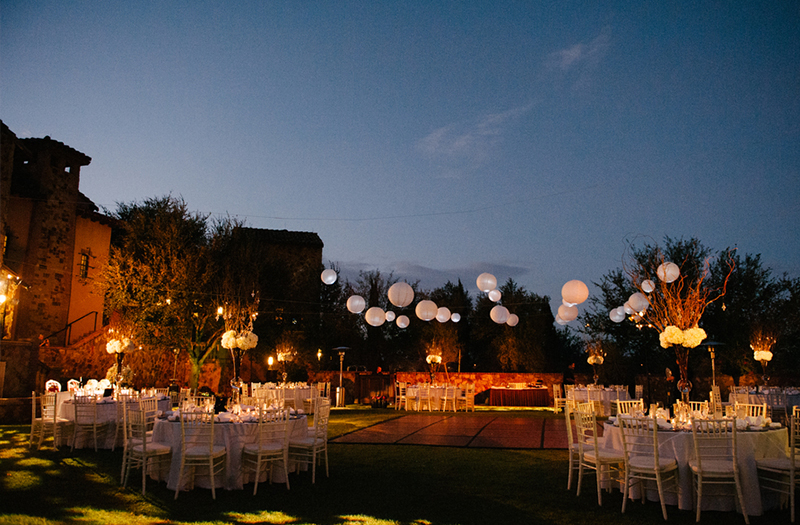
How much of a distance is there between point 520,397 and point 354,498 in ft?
44.5

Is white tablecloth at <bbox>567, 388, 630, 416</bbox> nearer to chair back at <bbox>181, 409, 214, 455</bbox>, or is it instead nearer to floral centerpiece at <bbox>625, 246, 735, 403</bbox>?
floral centerpiece at <bbox>625, 246, 735, 403</bbox>

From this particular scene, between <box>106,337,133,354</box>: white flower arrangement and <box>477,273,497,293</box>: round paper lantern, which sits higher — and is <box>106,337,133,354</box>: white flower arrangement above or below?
below

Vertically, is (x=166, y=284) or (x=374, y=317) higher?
(x=166, y=284)

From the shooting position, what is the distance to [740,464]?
4.69 m

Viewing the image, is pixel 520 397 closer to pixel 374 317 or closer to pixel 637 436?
pixel 374 317

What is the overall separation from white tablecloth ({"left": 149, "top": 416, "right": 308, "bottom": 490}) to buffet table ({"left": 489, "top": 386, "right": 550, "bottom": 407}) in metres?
13.2

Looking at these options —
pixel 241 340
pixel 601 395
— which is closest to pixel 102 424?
pixel 241 340

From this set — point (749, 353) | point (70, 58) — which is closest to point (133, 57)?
point (70, 58)

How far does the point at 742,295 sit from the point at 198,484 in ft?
64.1

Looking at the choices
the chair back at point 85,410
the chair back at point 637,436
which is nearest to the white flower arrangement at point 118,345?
the chair back at point 85,410

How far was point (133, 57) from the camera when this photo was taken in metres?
10.7

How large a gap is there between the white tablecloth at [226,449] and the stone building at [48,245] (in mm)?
11307

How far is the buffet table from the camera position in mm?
17641

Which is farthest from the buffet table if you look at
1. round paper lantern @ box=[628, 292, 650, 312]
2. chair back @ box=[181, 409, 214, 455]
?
chair back @ box=[181, 409, 214, 455]
